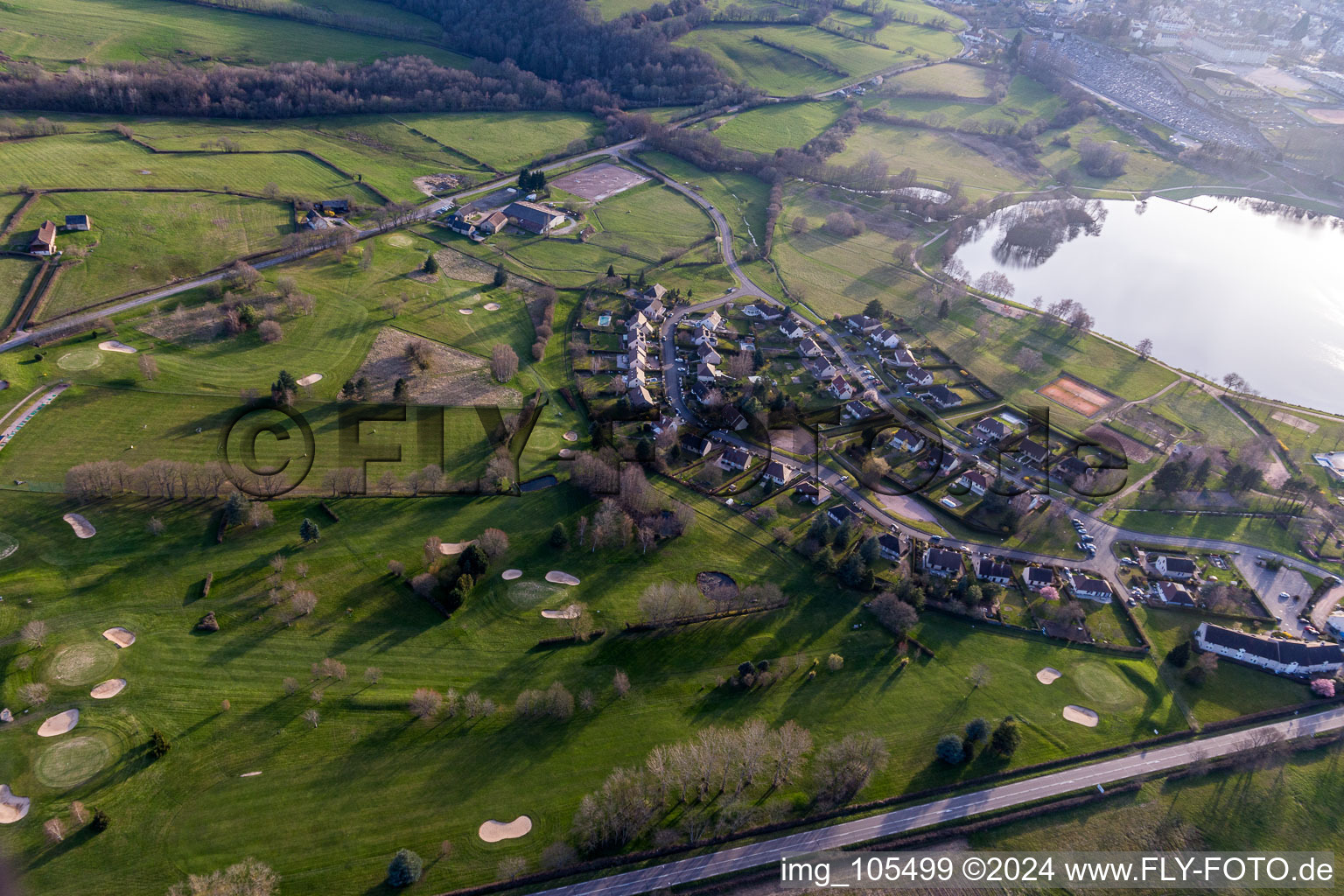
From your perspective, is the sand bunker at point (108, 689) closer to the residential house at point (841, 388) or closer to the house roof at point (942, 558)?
the house roof at point (942, 558)

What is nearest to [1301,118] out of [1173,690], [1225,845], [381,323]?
[1173,690]

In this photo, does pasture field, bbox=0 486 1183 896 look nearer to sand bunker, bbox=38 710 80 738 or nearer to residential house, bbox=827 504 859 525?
sand bunker, bbox=38 710 80 738

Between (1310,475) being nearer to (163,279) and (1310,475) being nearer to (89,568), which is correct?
(89,568)

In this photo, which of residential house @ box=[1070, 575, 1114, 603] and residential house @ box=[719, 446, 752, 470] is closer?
residential house @ box=[1070, 575, 1114, 603]

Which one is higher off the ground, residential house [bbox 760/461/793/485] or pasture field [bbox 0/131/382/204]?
pasture field [bbox 0/131/382/204]

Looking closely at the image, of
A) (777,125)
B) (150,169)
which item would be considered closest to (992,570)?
(777,125)

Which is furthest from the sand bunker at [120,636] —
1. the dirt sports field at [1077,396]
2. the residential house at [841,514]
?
the dirt sports field at [1077,396]

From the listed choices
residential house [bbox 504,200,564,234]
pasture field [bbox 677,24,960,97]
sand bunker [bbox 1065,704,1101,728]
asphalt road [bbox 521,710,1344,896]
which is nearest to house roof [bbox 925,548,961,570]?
sand bunker [bbox 1065,704,1101,728]

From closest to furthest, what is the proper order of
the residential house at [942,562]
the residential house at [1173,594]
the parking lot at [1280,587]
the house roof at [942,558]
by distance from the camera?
the parking lot at [1280,587]
the residential house at [1173,594]
the residential house at [942,562]
the house roof at [942,558]
